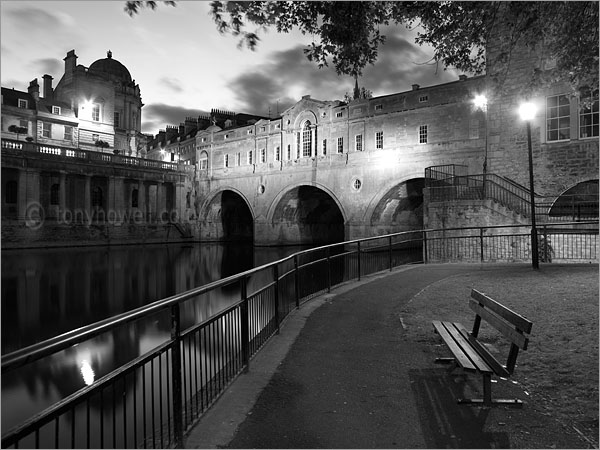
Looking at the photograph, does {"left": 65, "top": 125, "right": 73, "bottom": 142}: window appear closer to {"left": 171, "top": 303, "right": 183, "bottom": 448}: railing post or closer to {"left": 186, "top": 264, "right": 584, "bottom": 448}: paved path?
{"left": 186, "top": 264, "right": 584, "bottom": 448}: paved path

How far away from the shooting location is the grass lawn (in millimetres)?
4000

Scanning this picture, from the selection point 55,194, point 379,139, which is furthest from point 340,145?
point 55,194

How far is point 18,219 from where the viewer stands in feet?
110

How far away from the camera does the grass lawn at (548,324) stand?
4.00 metres

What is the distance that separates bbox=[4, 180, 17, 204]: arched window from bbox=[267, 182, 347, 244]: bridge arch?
2123 cm

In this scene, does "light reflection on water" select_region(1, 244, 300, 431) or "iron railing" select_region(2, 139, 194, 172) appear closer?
"light reflection on water" select_region(1, 244, 300, 431)

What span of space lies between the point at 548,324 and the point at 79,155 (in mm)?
40294

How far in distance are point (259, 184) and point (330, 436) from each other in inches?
1426

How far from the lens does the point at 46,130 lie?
4494cm

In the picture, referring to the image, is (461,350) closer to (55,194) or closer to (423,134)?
(423,134)

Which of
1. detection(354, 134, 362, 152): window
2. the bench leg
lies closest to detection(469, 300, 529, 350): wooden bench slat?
the bench leg

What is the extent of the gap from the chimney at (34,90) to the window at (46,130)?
320 centimetres

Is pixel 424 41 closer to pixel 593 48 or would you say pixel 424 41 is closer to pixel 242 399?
pixel 593 48

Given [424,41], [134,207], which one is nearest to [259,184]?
[134,207]
